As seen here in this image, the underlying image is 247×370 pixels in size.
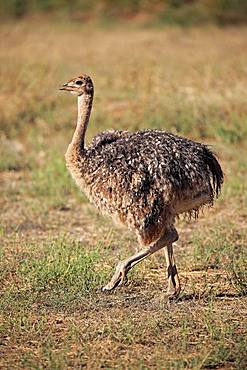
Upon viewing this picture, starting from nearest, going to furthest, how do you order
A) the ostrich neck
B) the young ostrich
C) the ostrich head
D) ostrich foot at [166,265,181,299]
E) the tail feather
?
the young ostrich < ostrich foot at [166,265,181,299] < the tail feather < the ostrich neck < the ostrich head

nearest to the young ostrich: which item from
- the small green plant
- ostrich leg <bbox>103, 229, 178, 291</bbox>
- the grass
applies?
ostrich leg <bbox>103, 229, 178, 291</bbox>

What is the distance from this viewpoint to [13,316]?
21.1 feet

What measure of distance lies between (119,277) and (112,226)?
2.26 meters

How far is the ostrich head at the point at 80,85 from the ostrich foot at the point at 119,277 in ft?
4.42

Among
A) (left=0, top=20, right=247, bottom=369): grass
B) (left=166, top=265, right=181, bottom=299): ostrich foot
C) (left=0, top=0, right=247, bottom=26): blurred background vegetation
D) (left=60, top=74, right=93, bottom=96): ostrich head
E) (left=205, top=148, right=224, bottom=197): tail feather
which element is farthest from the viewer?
(left=0, top=0, right=247, bottom=26): blurred background vegetation

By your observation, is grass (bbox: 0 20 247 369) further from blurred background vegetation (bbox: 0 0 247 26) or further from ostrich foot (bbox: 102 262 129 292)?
blurred background vegetation (bbox: 0 0 247 26)

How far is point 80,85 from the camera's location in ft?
24.5

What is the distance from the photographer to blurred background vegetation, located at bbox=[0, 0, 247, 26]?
19.7 meters

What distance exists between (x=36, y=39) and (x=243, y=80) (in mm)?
5687

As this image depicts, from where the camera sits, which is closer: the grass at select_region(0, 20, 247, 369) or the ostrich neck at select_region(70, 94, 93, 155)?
the grass at select_region(0, 20, 247, 369)

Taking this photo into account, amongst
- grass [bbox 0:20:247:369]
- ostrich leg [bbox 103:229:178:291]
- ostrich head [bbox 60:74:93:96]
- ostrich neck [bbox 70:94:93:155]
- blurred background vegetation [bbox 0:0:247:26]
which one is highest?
ostrich head [bbox 60:74:93:96]

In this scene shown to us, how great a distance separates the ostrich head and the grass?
1.13m

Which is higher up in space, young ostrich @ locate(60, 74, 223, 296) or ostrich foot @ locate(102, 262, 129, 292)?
young ostrich @ locate(60, 74, 223, 296)

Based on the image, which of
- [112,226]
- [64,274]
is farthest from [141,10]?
[64,274]
